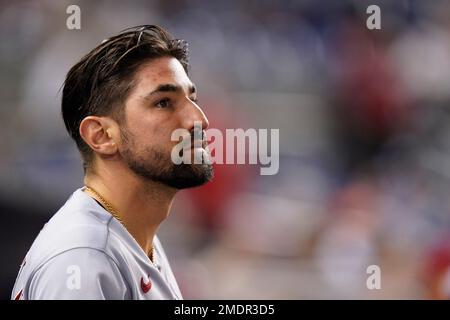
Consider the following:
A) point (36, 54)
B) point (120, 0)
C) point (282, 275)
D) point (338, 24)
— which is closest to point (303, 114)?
point (338, 24)

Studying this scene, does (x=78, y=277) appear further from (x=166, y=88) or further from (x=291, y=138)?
(x=291, y=138)

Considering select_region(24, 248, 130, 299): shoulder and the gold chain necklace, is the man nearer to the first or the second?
the gold chain necklace

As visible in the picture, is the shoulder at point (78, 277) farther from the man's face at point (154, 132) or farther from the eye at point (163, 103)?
the eye at point (163, 103)

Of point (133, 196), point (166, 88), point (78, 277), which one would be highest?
point (166, 88)

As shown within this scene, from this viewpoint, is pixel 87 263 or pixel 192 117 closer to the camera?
pixel 87 263

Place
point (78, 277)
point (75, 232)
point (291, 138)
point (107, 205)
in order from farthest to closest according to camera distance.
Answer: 1. point (291, 138)
2. point (107, 205)
3. point (75, 232)
4. point (78, 277)

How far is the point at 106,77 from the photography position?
1.67m

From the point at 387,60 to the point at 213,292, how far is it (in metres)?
1.59

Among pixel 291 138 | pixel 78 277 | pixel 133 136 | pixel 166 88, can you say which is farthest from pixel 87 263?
pixel 291 138

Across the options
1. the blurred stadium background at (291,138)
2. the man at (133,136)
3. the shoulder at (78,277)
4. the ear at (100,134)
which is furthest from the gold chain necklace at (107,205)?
the blurred stadium background at (291,138)

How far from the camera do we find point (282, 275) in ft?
10.8

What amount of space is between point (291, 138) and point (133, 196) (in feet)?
6.18
